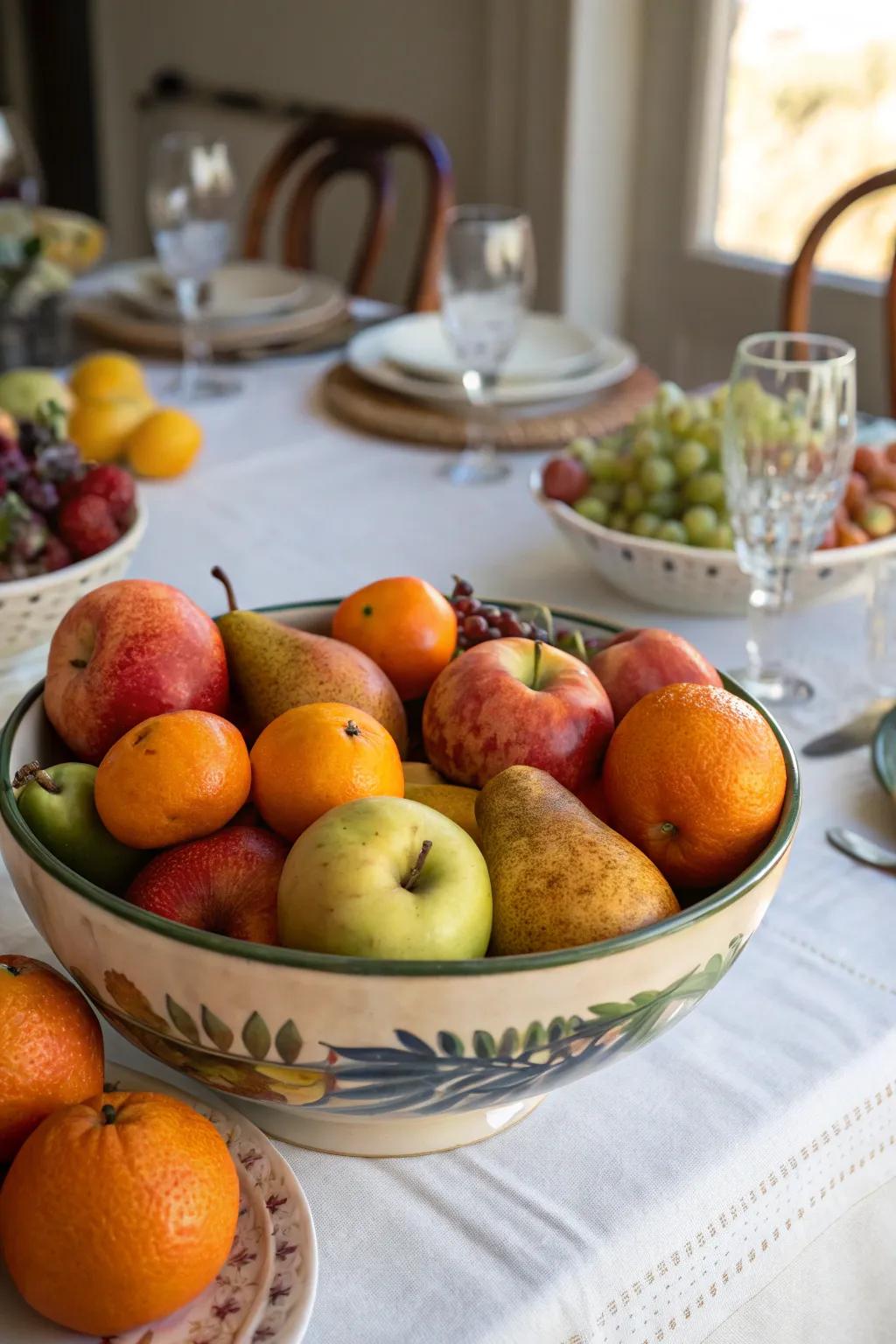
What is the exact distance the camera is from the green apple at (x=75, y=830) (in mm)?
514

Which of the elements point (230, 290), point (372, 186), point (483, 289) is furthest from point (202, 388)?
point (372, 186)

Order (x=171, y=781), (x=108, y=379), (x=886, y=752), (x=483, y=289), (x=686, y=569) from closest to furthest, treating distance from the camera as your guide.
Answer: (x=171, y=781), (x=886, y=752), (x=686, y=569), (x=483, y=289), (x=108, y=379)

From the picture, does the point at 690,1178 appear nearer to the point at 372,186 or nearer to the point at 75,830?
the point at 75,830

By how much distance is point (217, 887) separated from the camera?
1.60 ft

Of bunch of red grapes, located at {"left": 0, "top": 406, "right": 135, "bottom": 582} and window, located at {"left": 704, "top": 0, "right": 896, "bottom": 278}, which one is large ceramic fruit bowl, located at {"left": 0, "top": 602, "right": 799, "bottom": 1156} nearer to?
bunch of red grapes, located at {"left": 0, "top": 406, "right": 135, "bottom": 582}

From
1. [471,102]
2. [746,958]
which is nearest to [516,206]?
[471,102]

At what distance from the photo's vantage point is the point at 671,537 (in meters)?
0.94

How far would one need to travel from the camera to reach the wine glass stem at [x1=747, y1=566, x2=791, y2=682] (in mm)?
850

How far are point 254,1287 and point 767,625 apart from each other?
56 cm

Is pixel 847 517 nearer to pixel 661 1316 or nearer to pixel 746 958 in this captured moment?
pixel 746 958

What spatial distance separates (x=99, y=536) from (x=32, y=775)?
43 centimetres

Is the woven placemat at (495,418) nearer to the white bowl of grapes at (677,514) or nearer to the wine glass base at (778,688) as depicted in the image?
the white bowl of grapes at (677,514)

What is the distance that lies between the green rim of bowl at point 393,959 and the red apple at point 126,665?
0.20 feet

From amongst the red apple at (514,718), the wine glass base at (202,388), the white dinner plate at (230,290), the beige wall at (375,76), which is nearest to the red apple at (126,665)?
the red apple at (514,718)
